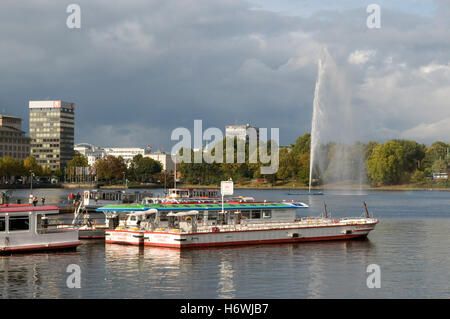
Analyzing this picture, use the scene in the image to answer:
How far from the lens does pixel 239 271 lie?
45844 mm

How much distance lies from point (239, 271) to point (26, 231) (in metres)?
20.7

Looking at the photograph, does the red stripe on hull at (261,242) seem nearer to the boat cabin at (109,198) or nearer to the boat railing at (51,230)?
the boat railing at (51,230)

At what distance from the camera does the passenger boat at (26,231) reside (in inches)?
2060

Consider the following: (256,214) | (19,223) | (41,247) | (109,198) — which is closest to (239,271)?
(41,247)

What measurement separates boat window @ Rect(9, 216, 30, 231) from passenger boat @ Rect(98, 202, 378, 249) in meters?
11.0

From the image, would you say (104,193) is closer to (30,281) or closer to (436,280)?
(30,281)

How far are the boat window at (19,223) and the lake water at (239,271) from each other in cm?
256

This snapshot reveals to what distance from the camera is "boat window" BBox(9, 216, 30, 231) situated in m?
52.4

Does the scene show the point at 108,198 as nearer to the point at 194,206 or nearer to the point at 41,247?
the point at 194,206

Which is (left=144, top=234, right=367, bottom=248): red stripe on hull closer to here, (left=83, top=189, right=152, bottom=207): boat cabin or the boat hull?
the boat hull

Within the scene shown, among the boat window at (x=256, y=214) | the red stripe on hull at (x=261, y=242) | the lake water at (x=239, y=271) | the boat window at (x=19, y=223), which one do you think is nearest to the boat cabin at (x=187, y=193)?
the boat window at (x=256, y=214)
